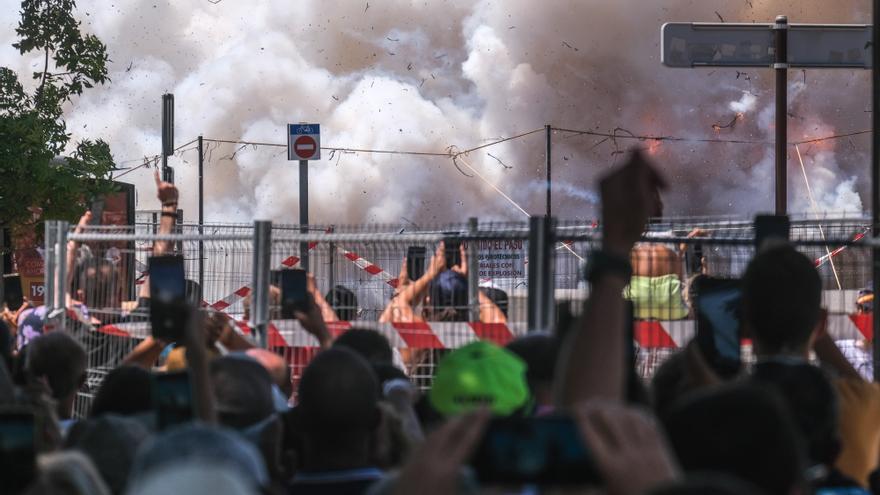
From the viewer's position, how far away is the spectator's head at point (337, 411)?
3389 millimetres

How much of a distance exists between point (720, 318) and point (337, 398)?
2.07 metres

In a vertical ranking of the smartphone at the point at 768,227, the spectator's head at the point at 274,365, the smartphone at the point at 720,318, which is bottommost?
the spectator's head at the point at 274,365

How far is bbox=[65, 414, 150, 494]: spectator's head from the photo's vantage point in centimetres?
322

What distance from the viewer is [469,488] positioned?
224cm

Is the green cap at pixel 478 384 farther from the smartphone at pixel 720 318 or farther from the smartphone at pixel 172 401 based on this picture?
the smartphone at pixel 720 318

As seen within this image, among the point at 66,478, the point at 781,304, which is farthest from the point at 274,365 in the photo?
the point at 66,478

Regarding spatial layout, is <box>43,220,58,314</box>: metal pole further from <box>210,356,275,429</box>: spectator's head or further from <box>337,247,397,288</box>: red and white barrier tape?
<box>210,356,275,429</box>: spectator's head

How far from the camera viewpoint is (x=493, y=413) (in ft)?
8.23

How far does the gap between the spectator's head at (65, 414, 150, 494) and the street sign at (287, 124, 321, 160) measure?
13964 millimetres

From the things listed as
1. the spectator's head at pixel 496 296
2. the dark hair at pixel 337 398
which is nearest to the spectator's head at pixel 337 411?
the dark hair at pixel 337 398

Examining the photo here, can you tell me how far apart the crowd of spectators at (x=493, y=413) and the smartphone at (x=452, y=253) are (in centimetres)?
203

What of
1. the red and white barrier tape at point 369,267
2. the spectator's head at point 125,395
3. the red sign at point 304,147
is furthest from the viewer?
the red sign at point 304,147

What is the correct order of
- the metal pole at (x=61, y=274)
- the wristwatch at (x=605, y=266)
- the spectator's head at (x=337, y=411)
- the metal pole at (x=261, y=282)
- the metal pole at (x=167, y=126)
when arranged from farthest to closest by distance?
the metal pole at (x=167, y=126) < the metal pole at (x=61, y=274) < the metal pole at (x=261, y=282) < the spectator's head at (x=337, y=411) < the wristwatch at (x=605, y=266)

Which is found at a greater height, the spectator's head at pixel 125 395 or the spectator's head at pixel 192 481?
the spectator's head at pixel 192 481
